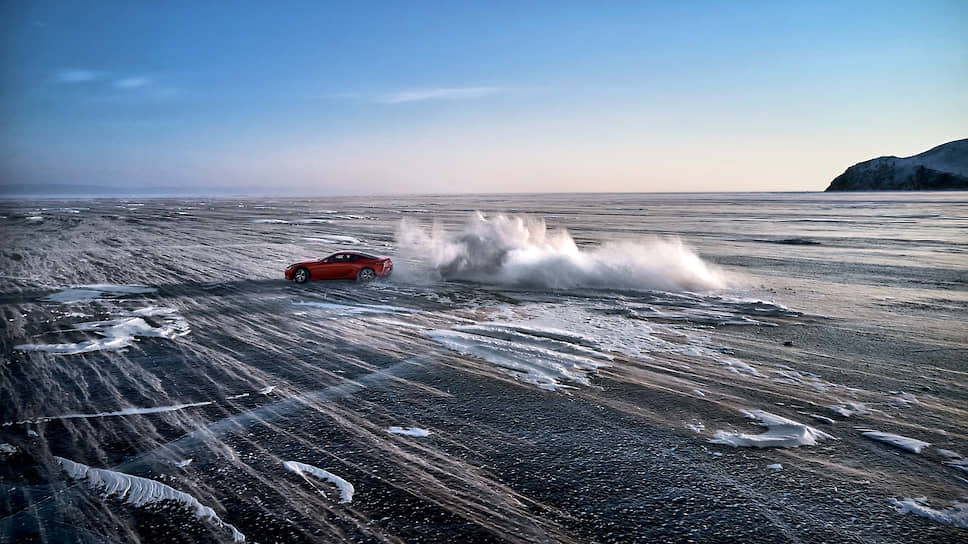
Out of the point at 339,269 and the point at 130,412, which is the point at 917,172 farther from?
the point at 130,412

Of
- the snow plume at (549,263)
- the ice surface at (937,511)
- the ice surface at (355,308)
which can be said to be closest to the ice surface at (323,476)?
the ice surface at (937,511)

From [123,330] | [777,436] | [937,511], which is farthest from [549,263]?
[937,511]

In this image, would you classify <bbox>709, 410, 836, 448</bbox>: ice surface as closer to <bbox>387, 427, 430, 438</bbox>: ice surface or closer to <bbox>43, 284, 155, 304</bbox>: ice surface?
<bbox>387, 427, 430, 438</bbox>: ice surface

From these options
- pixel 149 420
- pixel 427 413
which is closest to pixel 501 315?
pixel 427 413

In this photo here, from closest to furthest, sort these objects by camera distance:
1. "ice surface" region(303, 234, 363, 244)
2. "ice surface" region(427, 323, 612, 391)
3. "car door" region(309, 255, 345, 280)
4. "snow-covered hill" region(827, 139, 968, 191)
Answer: "ice surface" region(427, 323, 612, 391) → "car door" region(309, 255, 345, 280) → "ice surface" region(303, 234, 363, 244) → "snow-covered hill" region(827, 139, 968, 191)

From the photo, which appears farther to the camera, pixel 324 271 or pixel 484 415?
pixel 324 271

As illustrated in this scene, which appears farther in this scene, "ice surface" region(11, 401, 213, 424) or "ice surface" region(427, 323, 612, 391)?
"ice surface" region(427, 323, 612, 391)

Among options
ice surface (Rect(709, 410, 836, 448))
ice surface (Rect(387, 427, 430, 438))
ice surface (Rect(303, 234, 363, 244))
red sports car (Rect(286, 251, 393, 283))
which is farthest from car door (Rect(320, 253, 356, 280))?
ice surface (Rect(709, 410, 836, 448))

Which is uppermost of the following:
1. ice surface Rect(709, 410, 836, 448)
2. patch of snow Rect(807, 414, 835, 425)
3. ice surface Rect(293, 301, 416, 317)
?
ice surface Rect(293, 301, 416, 317)
